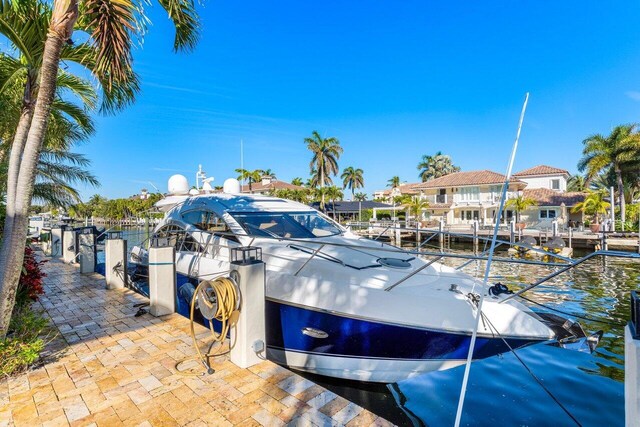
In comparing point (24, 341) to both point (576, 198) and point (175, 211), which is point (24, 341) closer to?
point (175, 211)

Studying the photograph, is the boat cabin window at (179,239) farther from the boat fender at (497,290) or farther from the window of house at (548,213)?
the window of house at (548,213)

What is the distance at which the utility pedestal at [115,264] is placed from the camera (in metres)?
6.34

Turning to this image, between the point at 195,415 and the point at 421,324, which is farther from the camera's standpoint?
the point at 421,324

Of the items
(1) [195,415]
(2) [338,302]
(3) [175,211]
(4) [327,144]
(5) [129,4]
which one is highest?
(4) [327,144]

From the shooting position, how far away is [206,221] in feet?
19.0

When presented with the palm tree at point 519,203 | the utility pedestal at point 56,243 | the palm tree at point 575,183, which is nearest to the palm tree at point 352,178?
the palm tree at point 519,203

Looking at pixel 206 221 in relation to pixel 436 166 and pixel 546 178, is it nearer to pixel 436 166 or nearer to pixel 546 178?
pixel 546 178

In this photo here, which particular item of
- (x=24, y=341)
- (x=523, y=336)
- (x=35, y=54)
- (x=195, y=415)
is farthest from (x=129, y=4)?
(x=523, y=336)

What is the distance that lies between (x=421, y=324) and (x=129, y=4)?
4.25m

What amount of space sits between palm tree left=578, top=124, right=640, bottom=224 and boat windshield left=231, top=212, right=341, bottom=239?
30.5m

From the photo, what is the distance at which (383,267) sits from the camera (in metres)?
4.23

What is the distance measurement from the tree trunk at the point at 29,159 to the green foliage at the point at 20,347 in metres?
0.17

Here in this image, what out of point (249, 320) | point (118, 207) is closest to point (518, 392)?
point (249, 320)

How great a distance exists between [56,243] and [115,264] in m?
6.98
